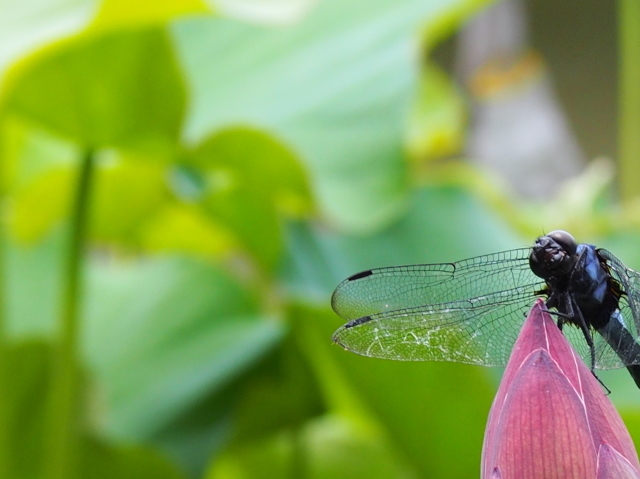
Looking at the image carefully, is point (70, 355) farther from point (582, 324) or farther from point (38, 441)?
point (582, 324)

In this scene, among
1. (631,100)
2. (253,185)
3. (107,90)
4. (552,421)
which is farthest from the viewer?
(631,100)

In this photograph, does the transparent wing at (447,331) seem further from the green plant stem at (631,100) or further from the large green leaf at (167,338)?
the green plant stem at (631,100)

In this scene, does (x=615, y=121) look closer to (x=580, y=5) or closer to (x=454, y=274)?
(x=580, y=5)

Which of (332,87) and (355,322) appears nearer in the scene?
(355,322)

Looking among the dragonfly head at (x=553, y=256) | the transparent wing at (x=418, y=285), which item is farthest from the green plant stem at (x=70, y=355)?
the dragonfly head at (x=553, y=256)

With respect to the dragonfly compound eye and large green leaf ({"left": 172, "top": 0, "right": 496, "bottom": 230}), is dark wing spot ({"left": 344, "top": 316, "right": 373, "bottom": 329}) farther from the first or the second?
large green leaf ({"left": 172, "top": 0, "right": 496, "bottom": 230})

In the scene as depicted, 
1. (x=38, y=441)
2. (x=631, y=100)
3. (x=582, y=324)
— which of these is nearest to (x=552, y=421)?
(x=582, y=324)
